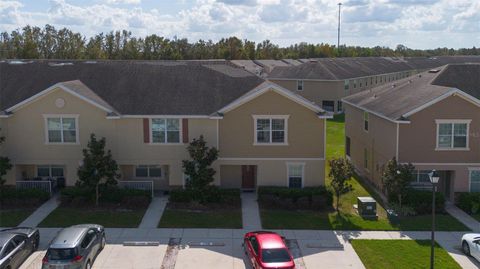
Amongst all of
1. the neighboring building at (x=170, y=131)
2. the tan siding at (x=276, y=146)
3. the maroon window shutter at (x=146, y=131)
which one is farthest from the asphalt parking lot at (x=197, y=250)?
the maroon window shutter at (x=146, y=131)

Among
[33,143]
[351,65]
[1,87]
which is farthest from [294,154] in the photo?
[351,65]

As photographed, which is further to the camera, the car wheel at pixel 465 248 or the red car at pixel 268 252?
the car wheel at pixel 465 248

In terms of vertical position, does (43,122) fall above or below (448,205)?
above

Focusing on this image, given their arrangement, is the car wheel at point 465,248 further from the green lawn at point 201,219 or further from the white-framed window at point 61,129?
the white-framed window at point 61,129

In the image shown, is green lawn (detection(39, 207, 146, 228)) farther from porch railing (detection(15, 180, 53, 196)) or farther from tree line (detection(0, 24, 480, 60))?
tree line (detection(0, 24, 480, 60))

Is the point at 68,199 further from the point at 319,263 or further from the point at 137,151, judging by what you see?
the point at 319,263

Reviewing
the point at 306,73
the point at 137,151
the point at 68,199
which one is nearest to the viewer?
the point at 68,199
